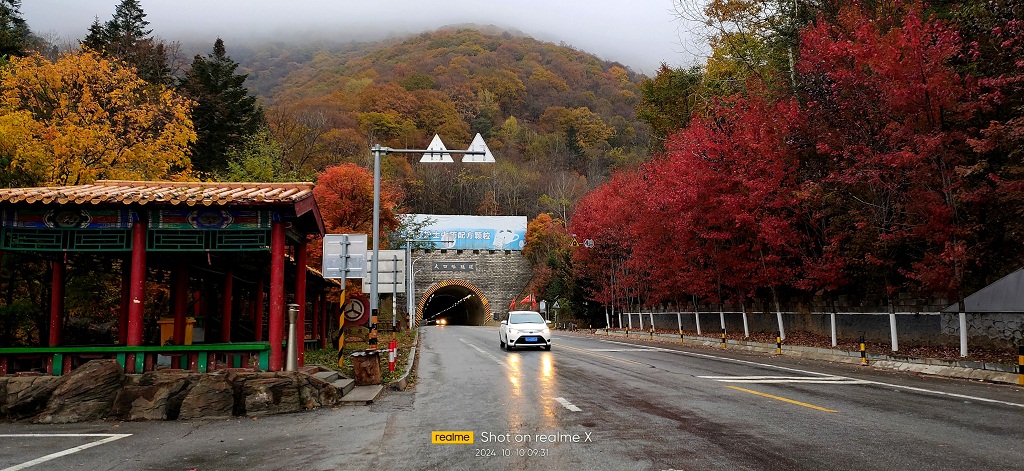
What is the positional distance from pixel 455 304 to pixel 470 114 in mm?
33124

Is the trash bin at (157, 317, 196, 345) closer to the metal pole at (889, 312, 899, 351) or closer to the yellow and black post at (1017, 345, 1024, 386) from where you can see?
the yellow and black post at (1017, 345, 1024, 386)

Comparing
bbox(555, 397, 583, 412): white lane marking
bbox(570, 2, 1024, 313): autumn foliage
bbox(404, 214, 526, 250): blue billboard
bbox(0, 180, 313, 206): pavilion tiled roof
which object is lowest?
bbox(555, 397, 583, 412): white lane marking

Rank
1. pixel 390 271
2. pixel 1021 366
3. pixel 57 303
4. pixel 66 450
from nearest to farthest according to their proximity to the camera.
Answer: pixel 66 450 < pixel 57 303 < pixel 1021 366 < pixel 390 271

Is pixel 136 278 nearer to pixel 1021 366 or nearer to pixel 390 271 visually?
pixel 390 271

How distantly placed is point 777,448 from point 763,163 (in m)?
18.0

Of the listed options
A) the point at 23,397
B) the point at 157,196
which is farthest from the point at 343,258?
the point at 23,397

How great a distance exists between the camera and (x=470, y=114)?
361 ft

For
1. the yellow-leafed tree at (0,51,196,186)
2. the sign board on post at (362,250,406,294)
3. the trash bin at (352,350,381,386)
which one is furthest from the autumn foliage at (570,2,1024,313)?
the yellow-leafed tree at (0,51,196,186)

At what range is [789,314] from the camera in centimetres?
2961

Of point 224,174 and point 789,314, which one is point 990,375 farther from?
point 224,174

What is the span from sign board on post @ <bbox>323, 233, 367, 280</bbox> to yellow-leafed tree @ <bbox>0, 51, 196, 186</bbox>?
8909 mm

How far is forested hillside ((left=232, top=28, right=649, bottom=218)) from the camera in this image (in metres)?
87.3

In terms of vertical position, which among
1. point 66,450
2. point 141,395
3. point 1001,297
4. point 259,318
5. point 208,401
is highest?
point 1001,297

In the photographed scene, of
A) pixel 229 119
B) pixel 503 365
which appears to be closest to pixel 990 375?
pixel 503 365
